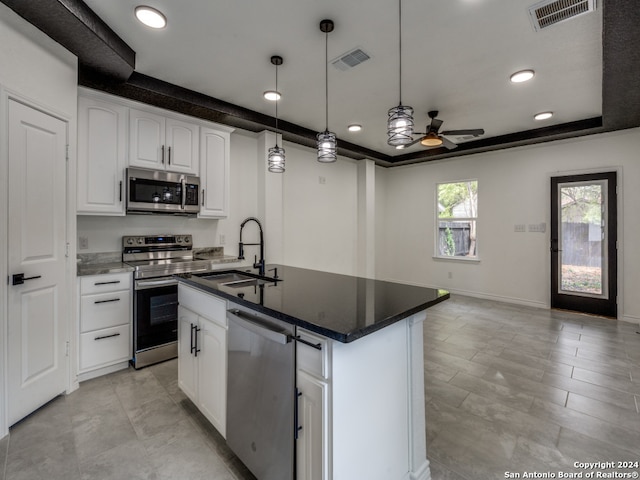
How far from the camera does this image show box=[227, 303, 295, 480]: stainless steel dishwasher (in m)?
1.31

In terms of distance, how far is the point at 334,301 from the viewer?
1.49 m

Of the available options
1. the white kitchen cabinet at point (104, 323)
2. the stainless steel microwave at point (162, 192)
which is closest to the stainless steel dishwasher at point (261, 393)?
the white kitchen cabinet at point (104, 323)

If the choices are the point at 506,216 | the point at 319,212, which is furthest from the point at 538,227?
the point at 319,212

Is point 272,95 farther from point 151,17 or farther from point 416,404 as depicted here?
point 416,404

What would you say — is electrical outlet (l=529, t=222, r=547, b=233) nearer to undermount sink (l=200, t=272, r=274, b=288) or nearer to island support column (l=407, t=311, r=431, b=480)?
island support column (l=407, t=311, r=431, b=480)

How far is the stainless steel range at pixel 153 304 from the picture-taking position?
282cm

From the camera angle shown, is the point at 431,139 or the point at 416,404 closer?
the point at 416,404

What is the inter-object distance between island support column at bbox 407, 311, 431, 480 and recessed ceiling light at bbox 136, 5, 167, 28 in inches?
101

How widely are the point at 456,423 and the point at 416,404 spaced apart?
779mm

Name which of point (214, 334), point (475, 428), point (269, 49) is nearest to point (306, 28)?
point (269, 49)

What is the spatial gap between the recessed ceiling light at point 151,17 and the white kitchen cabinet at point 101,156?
1033 mm

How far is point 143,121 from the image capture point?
3098 millimetres

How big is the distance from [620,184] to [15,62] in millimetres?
6328

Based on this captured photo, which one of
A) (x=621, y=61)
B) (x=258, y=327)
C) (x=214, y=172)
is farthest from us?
(x=214, y=172)
